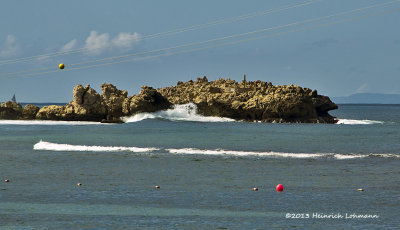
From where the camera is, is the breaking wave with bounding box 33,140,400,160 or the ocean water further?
the breaking wave with bounding box 33,140,400,160

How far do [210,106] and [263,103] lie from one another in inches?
550

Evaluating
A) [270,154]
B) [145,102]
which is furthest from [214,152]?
[145,102]

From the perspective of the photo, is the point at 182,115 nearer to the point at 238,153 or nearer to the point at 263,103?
the point at 263,103

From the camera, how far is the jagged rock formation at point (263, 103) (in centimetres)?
11488

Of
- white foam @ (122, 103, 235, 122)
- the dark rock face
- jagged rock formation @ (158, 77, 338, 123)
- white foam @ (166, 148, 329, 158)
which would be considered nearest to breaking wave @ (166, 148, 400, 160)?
white foam @ (166, 148, 329, 158)

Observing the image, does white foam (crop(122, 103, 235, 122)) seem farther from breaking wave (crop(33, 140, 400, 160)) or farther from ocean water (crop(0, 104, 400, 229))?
ocean water (crop(0, 104, 400, 229))

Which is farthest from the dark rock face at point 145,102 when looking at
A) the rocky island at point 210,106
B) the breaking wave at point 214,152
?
the breaking wave at point 214,152

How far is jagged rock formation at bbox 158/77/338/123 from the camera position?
114875mm

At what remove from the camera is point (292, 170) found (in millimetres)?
35188

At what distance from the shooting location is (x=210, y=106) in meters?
126

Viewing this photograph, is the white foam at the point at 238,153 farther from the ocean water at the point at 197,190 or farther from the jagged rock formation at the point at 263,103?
the jagged rock formation at the point at 263,103

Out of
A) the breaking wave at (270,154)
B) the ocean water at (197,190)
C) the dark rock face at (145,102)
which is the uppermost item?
the dark rock face at (145,102)

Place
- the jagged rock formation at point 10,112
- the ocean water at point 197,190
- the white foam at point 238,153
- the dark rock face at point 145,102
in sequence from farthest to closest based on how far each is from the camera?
the jagged rock formation at point 10,112
the dark rock face at point 145,102
the white foam at point 238,153
the ocean water at point 197,190

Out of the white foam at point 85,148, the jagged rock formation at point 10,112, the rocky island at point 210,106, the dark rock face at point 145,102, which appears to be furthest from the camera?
the jagged rock formation at point 10,112
